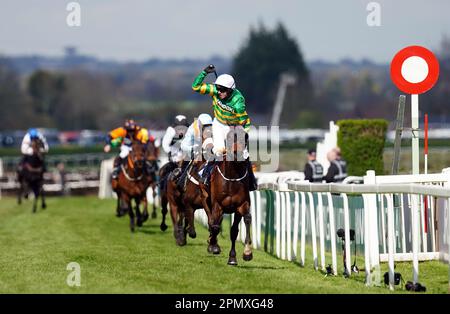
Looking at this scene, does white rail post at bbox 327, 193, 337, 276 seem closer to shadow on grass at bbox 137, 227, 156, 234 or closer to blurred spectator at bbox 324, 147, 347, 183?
blurred spectator at bbox 324, 147, 347, 183

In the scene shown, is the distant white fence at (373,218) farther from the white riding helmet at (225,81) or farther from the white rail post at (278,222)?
the white riding helmet at (225,81)

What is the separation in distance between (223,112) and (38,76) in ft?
374

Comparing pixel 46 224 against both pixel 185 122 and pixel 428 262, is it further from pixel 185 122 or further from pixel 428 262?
pixel 428 262

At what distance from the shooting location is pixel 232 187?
37.7 feet

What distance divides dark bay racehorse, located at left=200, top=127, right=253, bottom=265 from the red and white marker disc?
2635mm

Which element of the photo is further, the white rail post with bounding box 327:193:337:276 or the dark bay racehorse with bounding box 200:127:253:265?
the dark bay racehorse with bounding box 200:127:253:265

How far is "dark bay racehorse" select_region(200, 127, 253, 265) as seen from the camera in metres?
11.4

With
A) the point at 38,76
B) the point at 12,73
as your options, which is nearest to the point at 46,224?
the point at 12,73

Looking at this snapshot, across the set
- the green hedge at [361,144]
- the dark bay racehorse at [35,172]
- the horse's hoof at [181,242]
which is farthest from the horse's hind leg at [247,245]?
the dark bay racehorse at [35,172]

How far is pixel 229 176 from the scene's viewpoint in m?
11.5

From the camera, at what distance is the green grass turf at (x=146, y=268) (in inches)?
358

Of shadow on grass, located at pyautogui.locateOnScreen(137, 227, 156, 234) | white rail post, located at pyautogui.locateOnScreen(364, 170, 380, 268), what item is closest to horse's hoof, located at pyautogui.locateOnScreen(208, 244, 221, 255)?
Result: white rail post, located at pyautogui.locateOnScreen(364, 170, 380, 268)

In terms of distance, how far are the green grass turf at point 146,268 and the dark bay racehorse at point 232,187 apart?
1.34 ft

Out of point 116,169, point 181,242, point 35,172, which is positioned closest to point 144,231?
point 116,169
